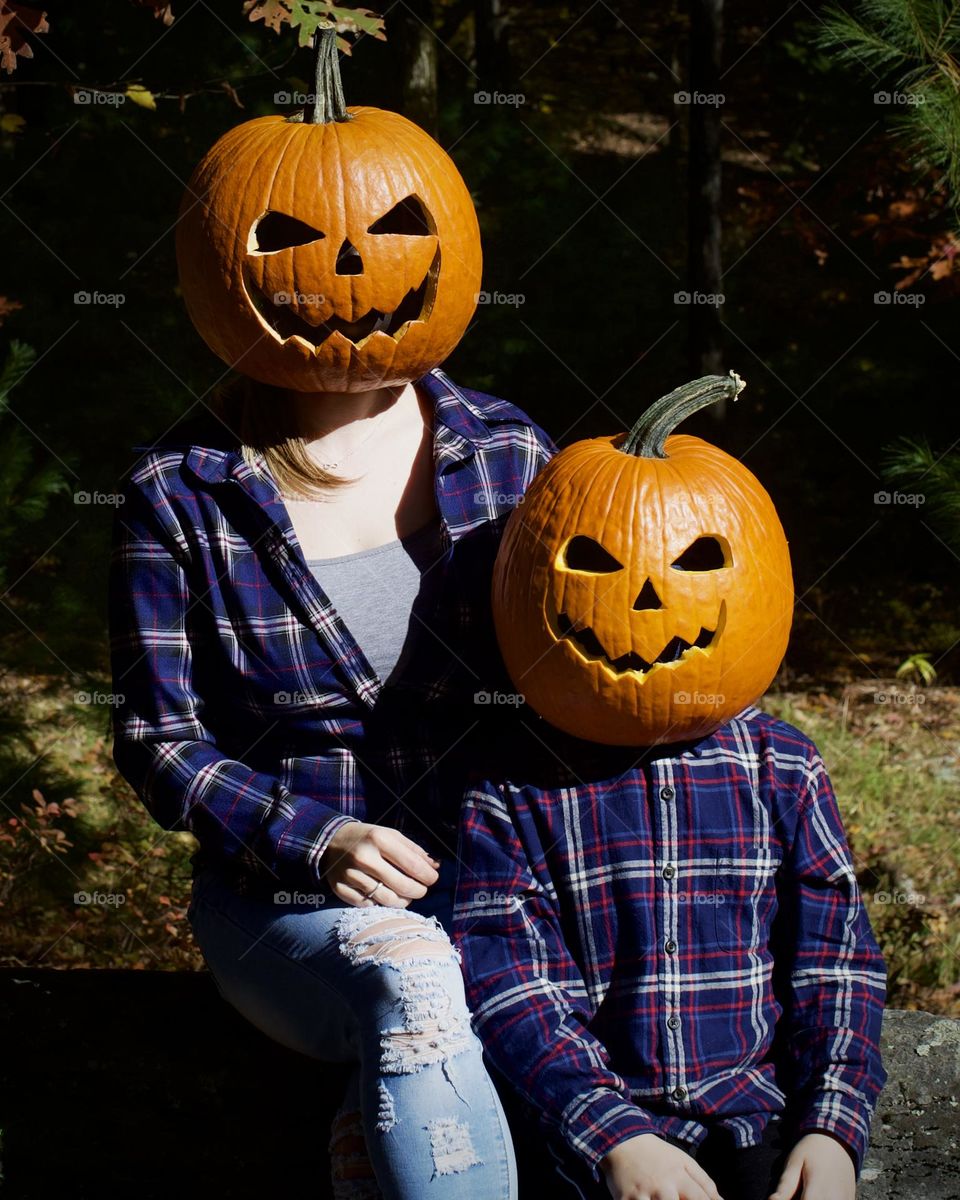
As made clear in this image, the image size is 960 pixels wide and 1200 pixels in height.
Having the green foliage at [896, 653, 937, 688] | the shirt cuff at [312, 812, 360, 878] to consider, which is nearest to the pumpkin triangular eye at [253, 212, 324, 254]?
the shirt cuff at [312, 812, 360, 878]

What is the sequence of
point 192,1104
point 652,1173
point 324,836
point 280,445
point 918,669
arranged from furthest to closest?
point 918,669
point 192,1104
point 280,445
point 324,836
point 652,1173

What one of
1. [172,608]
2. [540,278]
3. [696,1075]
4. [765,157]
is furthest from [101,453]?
[696,1075]

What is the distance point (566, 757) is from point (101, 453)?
12.1 feet

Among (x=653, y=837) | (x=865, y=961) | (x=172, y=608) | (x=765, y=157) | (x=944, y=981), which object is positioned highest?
(x=765, y=157)

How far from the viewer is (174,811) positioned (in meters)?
2.38

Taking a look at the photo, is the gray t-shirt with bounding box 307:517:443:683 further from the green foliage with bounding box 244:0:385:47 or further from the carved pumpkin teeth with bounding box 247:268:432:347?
the green foliage with bounding box 244:0:385:47

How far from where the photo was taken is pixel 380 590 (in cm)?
253

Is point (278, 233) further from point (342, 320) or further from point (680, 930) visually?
point (680, 930)

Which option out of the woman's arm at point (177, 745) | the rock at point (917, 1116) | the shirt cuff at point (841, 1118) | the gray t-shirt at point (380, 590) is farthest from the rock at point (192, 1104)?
Answer: the gray t-shirt at point (380, 590)

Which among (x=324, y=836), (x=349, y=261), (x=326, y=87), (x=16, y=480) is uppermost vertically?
(x=326, y=87)

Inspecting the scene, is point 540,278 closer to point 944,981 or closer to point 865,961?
point 944,981

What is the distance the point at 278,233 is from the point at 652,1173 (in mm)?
1707

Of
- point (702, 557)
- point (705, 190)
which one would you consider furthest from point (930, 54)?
point (702, 557)

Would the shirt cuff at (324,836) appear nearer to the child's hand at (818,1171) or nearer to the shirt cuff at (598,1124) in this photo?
the shirt cuff at (598,1124)
